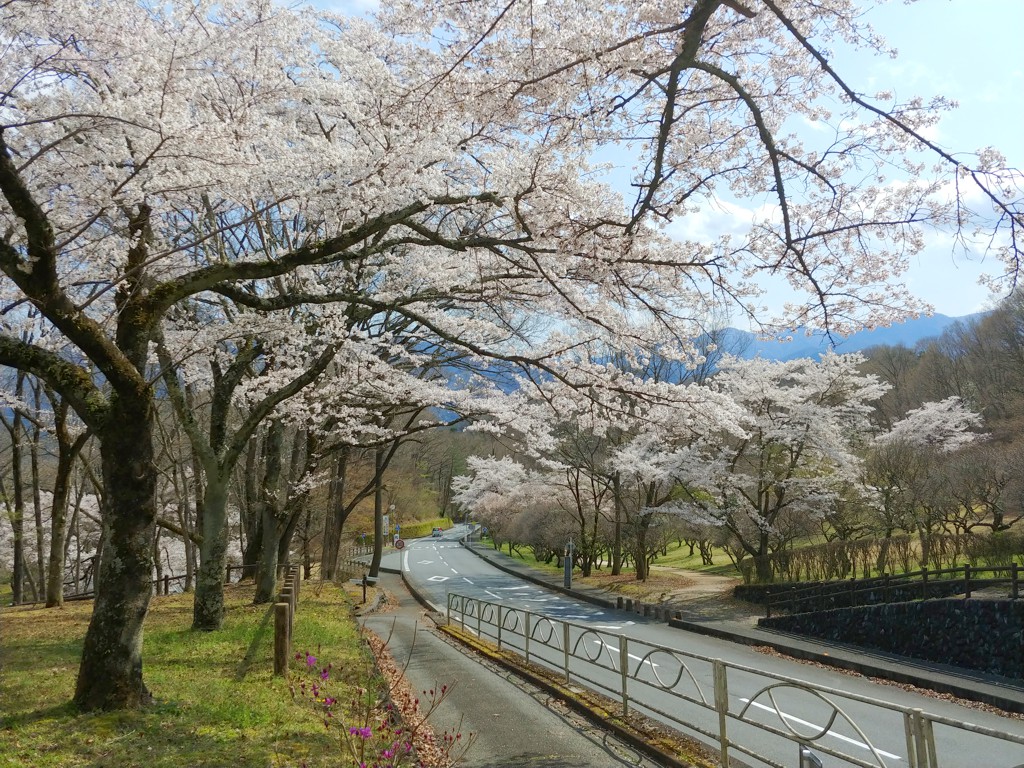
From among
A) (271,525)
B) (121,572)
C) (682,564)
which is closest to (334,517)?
(271,525)

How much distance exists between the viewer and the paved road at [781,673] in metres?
7.40

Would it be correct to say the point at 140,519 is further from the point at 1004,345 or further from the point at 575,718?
the point at 1004,345

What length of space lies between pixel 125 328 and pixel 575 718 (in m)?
6.62

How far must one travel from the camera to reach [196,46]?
784 cm

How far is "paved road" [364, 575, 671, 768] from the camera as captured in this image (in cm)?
610

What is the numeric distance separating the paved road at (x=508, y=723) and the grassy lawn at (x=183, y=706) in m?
1.14

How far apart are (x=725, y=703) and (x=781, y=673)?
863 cm

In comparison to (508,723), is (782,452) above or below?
above

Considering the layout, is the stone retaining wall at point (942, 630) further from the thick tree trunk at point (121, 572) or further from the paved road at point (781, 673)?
the thick tree trunk at point (121, 572)

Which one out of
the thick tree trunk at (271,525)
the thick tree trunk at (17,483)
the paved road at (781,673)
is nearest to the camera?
the paved road at (781,673)

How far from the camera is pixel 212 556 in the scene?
11352 millimetres

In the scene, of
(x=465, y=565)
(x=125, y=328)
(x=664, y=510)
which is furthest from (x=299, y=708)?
(x=465, y=565)

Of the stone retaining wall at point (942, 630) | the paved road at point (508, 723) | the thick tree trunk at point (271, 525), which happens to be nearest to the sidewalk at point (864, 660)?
the stone retaining wall at point (942, 630)

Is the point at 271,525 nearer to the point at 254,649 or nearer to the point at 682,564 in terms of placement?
the point at 254,649
